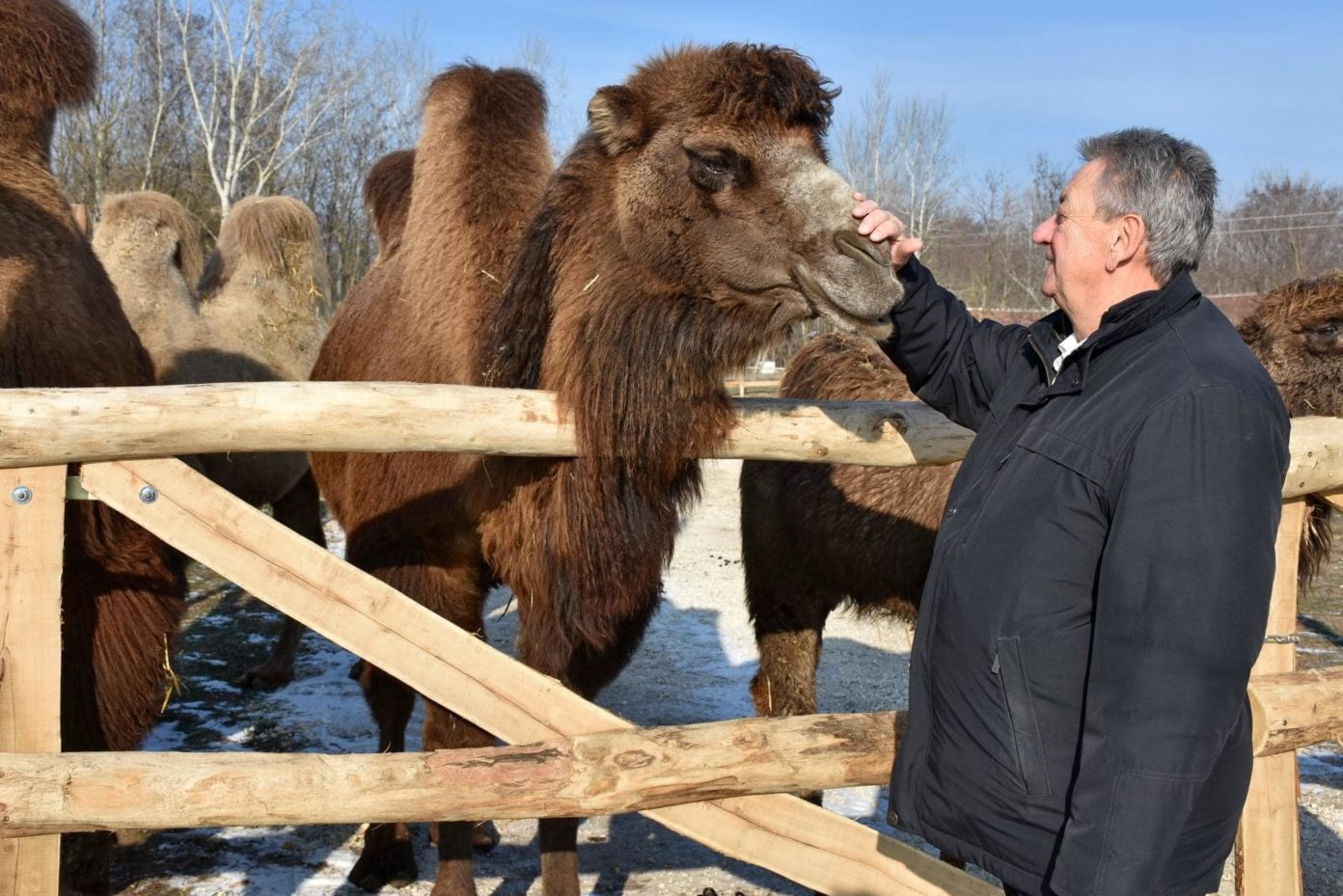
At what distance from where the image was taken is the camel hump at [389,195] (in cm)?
532

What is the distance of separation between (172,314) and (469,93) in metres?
3.73

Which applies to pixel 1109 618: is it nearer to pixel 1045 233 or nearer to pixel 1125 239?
pixel 1125 239

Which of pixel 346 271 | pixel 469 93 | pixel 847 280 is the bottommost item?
pixel 847 280

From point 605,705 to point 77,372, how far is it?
12.0 feet

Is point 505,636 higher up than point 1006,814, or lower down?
lower down

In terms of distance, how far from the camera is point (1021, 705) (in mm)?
1961

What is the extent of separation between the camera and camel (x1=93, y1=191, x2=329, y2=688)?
6.71 meters

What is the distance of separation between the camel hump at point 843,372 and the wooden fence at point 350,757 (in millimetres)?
2518

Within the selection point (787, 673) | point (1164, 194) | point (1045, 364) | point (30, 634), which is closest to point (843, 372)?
point (787, 673)

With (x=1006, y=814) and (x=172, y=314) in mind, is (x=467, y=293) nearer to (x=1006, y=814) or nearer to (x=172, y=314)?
(x=1006, y=814)

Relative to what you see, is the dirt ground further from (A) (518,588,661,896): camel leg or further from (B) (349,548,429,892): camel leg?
(A) (518,588,661,896): camel leg

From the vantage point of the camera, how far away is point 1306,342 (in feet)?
16.6

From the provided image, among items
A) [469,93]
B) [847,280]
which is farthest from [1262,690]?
[469,93]

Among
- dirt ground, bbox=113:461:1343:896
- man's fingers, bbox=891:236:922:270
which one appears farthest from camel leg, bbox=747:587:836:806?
man's fingers, bbox=891:236:922:270
